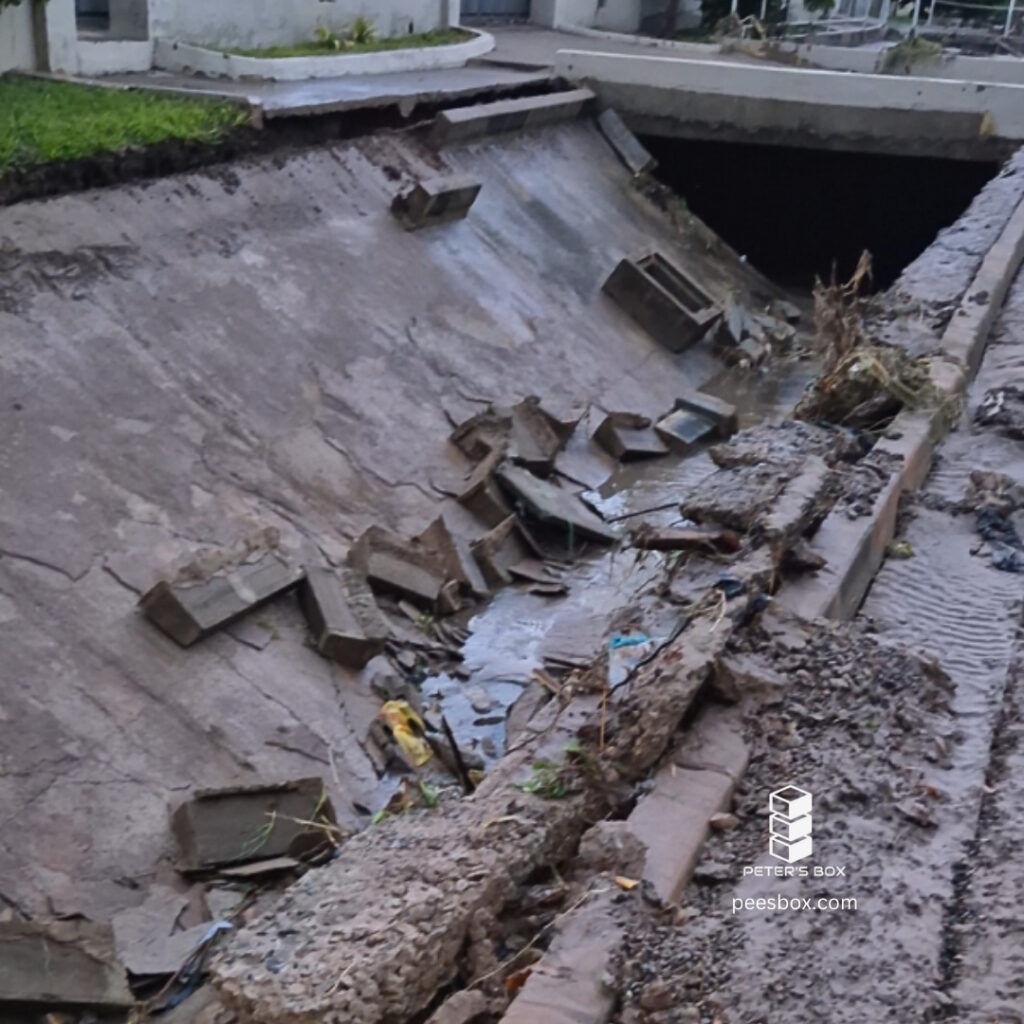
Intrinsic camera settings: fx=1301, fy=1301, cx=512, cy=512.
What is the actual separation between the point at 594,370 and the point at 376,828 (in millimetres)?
7316

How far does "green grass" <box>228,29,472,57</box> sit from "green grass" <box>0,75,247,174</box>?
235 centimetres

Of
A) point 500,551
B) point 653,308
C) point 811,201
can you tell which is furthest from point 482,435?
point 811,201

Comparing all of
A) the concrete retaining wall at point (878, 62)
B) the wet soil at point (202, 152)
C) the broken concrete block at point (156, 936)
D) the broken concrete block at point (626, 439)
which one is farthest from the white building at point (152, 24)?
the broken concrete block at point (156, 936)

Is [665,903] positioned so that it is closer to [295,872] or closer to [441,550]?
[295,872]

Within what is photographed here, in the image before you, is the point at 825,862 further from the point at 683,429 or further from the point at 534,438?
the point at 683,429

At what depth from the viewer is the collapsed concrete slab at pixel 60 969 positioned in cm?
434

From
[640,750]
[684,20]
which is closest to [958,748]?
[640,750]

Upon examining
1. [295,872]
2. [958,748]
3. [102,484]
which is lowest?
[295,872]

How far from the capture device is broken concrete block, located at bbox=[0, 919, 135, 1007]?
4336 mm

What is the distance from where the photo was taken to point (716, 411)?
10.0 meters

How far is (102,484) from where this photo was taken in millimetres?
6234

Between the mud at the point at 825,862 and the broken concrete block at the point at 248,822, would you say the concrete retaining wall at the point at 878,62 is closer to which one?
the broken concrete block at the point at 248,822

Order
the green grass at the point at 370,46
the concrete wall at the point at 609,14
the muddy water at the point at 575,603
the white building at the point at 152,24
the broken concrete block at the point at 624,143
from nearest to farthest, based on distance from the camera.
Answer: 1. the muddy water at the point at 575,603
2. the white building at the point at 152,24
3. the green grass at the point at 370,46
4. the broken concrete block at the point at 624,143
5. the concrete wall at the point at 609,14

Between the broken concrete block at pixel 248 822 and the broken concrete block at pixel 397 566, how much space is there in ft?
5.76
